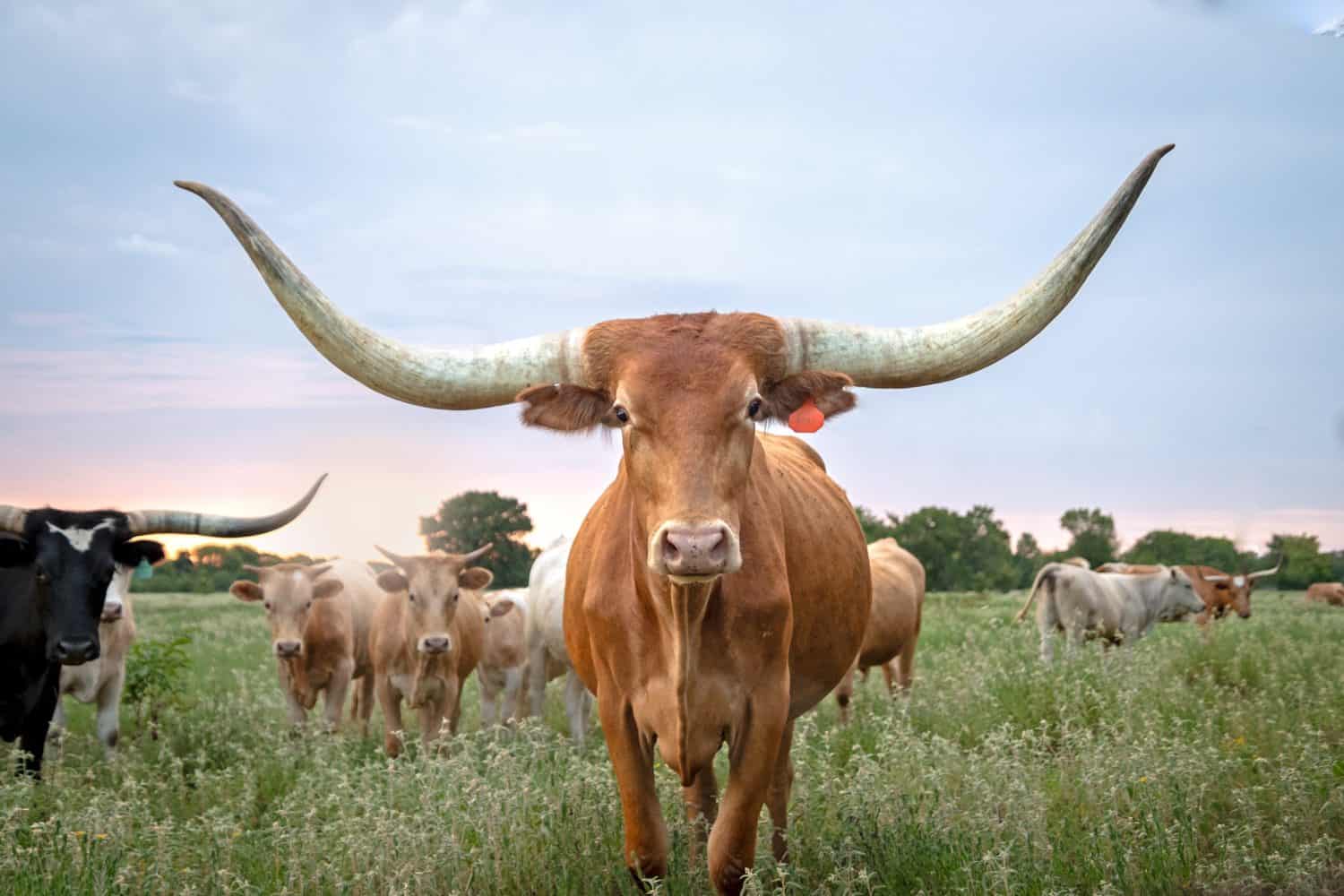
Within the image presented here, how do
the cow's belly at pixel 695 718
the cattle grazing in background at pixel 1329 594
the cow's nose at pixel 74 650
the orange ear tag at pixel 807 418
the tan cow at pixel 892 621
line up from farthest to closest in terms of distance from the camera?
the cattle grazing in background at pixel 1329 594
the tan cow at pixel 892 621
the cow's nose at pixel 74 650
the orange ear tag at pixel 807 418
the cow's belly at pixel 695 718

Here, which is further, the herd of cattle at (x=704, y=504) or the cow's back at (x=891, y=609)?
the cow's back at (x=891, y=609)

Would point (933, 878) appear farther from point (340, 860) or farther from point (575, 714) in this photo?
point (575, 714)

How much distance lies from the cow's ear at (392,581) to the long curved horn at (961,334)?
606 centimetres

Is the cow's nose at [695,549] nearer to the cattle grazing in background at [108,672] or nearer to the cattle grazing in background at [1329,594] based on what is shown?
the cattle grazing in background at [108,672]

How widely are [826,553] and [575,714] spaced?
5335 mm

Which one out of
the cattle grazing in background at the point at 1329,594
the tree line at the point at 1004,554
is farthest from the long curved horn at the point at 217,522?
the cattle grazing in background at the point at 1329,594

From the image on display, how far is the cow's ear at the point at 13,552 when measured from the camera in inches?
299

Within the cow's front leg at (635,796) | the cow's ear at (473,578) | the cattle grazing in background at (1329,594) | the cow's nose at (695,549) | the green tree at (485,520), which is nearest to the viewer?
the cow's nose at (695,549)

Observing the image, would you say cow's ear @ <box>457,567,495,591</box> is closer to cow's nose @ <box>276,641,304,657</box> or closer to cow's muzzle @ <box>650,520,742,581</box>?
cow's nose @ <box>276,641,304,657</box>

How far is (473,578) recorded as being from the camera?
9609mm

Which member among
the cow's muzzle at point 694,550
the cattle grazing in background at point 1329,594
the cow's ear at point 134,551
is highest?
the cow's muzzle at point 694,550

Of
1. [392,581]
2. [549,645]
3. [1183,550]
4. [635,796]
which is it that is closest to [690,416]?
[635,796]

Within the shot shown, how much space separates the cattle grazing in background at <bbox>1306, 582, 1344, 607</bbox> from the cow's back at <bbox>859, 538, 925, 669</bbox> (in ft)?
75.8

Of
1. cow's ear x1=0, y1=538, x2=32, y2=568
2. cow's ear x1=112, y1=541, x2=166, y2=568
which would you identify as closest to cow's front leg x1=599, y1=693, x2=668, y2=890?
cow's ear x1=112, y1=541, x2=166, y2=568
